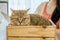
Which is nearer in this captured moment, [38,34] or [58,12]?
[38,34]

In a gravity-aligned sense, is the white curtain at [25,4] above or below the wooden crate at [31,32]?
above

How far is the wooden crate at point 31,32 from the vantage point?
73 cm

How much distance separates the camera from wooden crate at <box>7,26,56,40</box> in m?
0.73

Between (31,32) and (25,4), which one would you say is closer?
(31,32)

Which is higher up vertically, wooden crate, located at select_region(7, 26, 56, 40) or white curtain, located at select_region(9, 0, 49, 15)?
white curtain, located at select_region(9, 0, 49, 15)

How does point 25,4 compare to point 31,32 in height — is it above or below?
above

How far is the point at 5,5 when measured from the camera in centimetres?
236

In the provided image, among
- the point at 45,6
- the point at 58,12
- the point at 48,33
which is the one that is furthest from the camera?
the point at 45,6

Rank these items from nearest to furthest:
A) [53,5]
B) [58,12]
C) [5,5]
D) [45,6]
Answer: [58,12] < [53,5] < [45,6] < [5,5]

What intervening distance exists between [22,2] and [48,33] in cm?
177

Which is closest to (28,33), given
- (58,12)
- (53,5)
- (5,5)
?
(58,12)

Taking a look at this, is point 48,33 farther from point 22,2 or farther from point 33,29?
point 22,2

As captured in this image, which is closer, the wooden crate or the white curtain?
the wooden crate

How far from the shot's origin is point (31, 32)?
0.74 metres
